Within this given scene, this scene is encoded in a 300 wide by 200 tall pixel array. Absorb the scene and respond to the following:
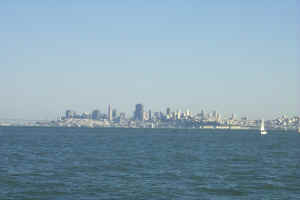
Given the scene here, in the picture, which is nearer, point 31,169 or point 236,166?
point 31,169

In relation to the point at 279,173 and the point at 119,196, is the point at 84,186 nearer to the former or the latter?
the point at 119,196

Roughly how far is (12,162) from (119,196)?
1030 inches

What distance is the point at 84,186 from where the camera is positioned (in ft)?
118

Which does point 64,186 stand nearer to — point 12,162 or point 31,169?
point 31,169

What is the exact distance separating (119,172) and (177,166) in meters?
9.13

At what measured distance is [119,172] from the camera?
1801 inches

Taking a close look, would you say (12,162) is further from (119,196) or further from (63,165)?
(119,196)

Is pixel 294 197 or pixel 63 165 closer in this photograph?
pixel 294 197

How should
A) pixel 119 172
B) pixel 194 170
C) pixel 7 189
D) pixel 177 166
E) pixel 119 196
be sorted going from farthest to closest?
pixel 177 166 < pixel 194 170 < pixel 119 172 < pixel 7 189 < pixel 119 196

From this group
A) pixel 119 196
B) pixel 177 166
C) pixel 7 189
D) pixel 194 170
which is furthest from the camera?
pixel 177 166

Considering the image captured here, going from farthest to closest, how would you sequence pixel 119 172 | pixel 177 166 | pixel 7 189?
pixel 177 166 < pixel 119 172 < pixel 7 189

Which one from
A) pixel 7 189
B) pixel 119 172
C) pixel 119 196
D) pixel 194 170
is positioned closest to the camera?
pixel 119 196

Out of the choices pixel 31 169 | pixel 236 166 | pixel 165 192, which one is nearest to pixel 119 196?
pixel 165 192

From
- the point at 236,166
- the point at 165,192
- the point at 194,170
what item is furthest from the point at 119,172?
the point at 236,166
